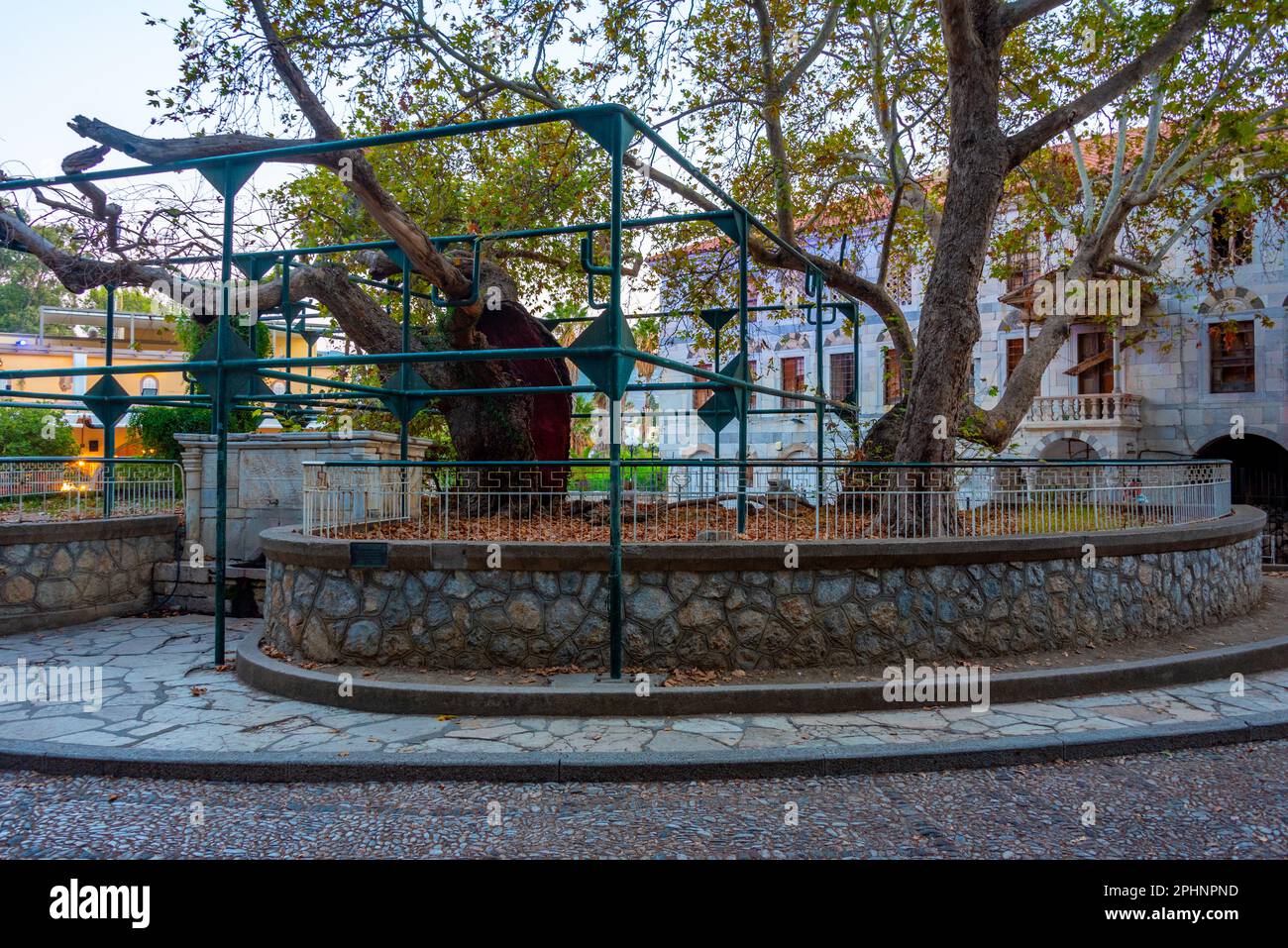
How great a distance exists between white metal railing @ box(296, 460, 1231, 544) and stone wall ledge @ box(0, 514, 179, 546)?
127 inches

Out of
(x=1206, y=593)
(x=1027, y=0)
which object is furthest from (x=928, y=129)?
(x=1206, y=593)

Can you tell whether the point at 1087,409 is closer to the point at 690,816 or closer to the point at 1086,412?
the point at 1086,412

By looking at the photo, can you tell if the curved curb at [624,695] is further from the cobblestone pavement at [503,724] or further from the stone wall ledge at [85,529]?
the stone wall ledge at [85,529]

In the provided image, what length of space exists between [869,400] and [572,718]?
26.0 m

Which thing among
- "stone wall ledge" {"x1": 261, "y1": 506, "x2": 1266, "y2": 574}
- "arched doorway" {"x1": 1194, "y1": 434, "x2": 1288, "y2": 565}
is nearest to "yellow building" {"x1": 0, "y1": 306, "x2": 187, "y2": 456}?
"stone wall ledge" {"x1": 261, "y1": 506, "x2": 1266, "y2": 574}

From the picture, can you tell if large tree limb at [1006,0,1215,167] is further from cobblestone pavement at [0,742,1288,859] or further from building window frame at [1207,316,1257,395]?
building window frame at [1207,316,1257,395]

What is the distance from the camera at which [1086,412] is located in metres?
24.1

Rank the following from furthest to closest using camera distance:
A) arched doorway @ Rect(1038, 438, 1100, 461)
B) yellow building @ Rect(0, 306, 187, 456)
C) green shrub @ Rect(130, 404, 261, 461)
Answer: yellow building @ Rect(0, 306, 187, 456), arched doorway @ Rect(1038, 438, 1100, 461), green shrub @ Rect(130, 404, 261, 461)

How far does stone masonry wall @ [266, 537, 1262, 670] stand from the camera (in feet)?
19.6

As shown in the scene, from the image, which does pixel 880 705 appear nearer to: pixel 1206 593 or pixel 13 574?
pixel 1206 593

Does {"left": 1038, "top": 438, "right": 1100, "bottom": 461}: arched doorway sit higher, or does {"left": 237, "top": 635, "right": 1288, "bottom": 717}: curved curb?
{"left": 1038, "top": 438, "right": 1100, "bottom": 461}: arched doorway

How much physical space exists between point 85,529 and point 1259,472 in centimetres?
2655

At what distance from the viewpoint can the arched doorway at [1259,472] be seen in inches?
860

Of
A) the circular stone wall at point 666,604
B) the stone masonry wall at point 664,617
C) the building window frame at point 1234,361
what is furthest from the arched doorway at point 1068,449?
the stone masonry wall at point 664,617
